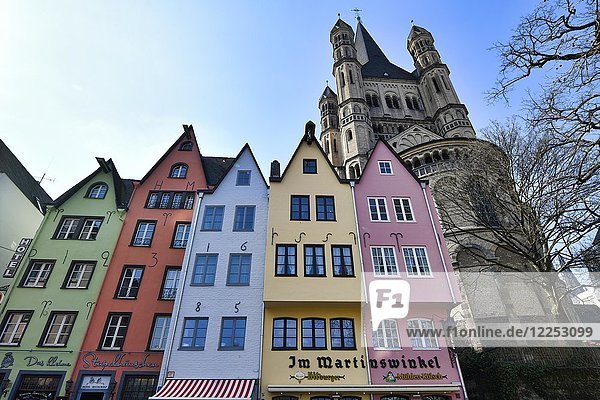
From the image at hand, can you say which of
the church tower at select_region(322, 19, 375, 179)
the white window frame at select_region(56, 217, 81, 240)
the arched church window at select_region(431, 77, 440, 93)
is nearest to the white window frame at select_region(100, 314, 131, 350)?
the white window frame at select_region(56, 217, 81, 240)

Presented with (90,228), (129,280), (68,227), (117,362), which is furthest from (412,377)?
(68,227)

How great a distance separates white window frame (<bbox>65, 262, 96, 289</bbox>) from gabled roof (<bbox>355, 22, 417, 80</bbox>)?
57.3 m

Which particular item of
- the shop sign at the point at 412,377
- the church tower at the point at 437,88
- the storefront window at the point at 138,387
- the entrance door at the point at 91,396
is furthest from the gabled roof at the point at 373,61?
the entrance door at the point at 91,396

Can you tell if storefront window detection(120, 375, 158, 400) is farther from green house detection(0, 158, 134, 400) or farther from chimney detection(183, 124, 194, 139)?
chimney detection(183, 124, 194, 139)

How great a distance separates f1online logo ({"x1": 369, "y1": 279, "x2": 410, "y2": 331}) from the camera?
15516mm

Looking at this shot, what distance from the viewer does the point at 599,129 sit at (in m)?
7.16

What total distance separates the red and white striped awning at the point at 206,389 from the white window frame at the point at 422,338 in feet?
24.3

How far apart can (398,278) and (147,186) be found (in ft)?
53.2

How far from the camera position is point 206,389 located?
43.2ft

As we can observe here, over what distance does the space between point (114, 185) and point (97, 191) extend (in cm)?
108

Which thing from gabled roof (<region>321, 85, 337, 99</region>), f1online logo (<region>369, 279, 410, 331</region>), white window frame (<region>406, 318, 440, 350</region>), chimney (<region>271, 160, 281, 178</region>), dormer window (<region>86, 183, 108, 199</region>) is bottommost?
white window frame (<region>406, 318, 440, 350</region>)

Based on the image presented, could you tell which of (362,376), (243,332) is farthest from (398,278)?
(243,332)

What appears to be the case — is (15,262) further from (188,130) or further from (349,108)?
(349,108)

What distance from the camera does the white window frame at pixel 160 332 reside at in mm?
15950
